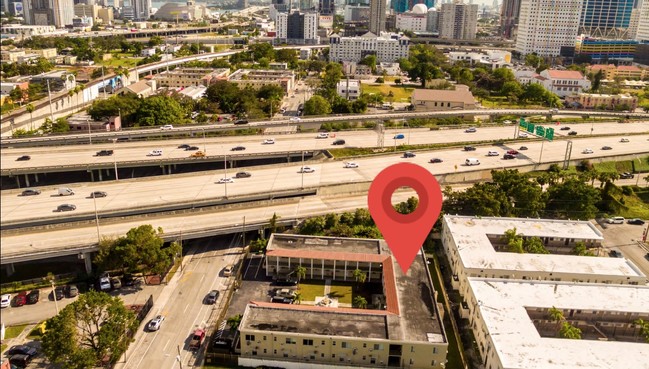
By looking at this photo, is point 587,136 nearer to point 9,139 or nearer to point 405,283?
point 405,283

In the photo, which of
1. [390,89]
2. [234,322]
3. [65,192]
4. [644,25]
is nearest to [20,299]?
[65,192]

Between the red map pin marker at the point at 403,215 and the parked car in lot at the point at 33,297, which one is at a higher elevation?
the red map pin marker at the point at 403,215

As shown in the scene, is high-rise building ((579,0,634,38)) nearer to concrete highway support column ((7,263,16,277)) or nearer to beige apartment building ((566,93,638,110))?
beige apartment building ((566,93,638,110))

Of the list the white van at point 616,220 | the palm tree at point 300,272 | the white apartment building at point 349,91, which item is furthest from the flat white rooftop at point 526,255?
the white apartment building at point 349,91

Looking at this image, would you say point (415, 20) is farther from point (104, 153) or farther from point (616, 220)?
point (104, 153)

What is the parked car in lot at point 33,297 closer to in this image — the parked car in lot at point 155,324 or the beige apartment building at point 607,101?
the parked car in lot at point 155,324
